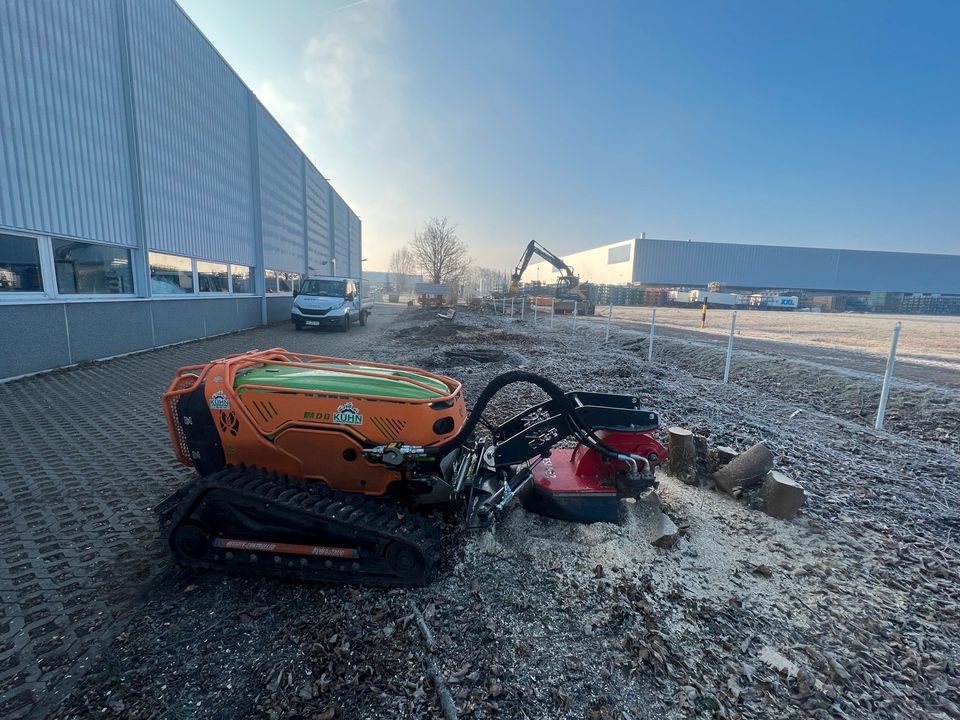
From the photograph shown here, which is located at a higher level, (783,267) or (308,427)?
(783,267)

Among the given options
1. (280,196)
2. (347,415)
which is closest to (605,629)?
(347,415)

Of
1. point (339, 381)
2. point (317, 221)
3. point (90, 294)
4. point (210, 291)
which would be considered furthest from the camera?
point (317, 221)

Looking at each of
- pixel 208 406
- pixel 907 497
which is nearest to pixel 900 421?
pixel 907 497

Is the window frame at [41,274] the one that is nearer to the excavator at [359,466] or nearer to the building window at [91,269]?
the building window at [91,269]

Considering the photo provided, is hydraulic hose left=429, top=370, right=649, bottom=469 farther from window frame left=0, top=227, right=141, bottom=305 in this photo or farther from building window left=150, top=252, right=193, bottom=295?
building window left=150, top=252, right=193, bottom=295

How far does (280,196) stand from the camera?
67.5ft

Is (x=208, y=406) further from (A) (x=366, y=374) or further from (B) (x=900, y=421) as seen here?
(B) (x=900, y=421)

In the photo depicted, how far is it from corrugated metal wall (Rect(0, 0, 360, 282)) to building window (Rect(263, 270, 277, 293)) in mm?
1250

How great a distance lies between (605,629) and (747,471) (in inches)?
87.1

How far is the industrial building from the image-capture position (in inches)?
285

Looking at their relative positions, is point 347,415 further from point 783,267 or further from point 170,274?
point 783,267

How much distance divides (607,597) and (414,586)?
1120mm

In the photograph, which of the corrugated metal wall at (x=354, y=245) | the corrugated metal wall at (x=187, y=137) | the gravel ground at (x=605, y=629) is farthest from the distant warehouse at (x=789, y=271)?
the gravel ground at (x=605, y=629)

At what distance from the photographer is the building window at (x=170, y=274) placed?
10781 millimetres
